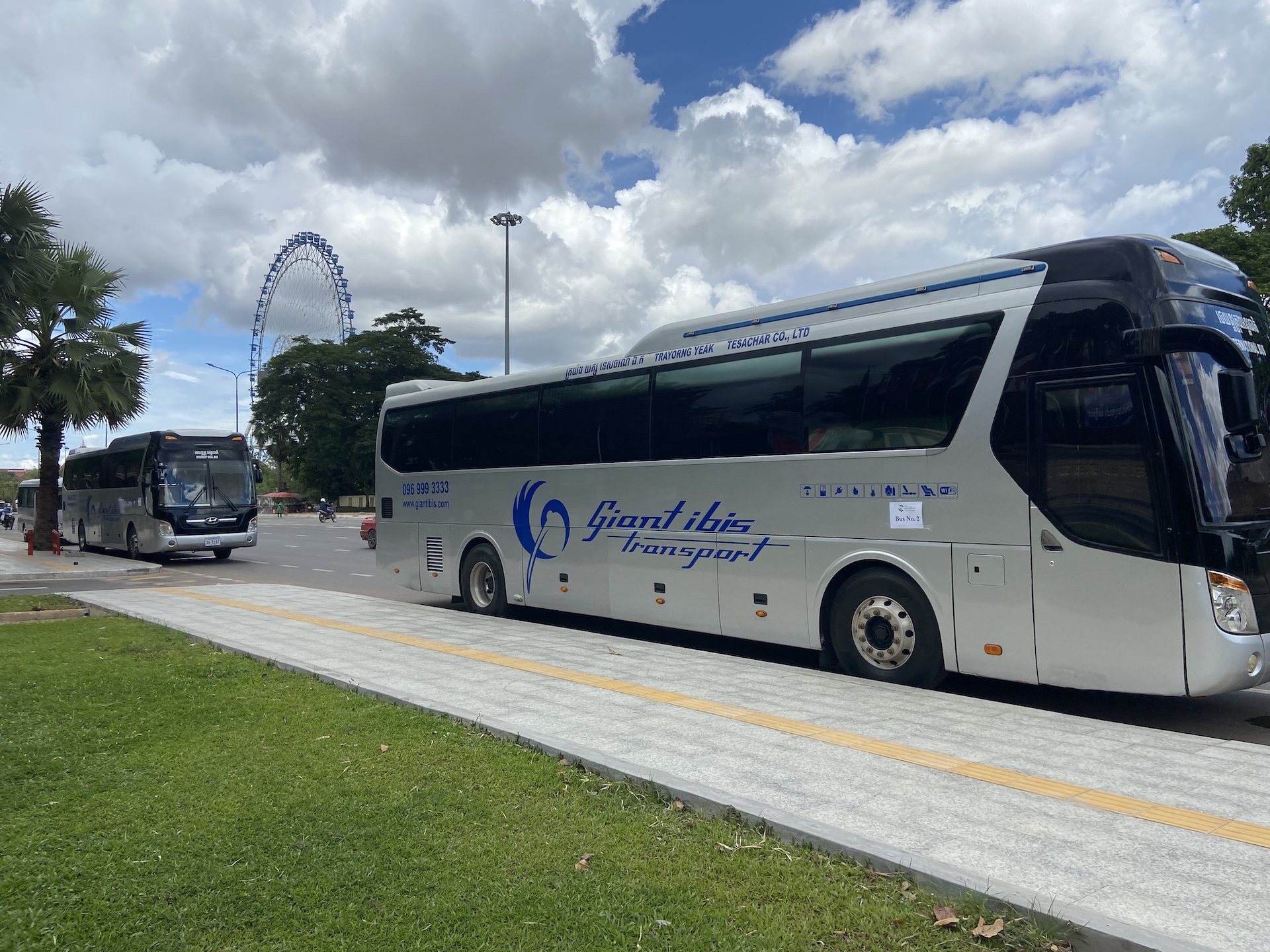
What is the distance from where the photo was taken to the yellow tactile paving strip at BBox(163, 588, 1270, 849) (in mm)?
4234

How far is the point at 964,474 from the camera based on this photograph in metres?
7.14

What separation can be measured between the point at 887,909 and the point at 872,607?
14.7ft

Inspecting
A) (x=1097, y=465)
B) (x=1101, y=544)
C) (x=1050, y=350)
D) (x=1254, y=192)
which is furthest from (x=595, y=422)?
(x=1254, y=192)

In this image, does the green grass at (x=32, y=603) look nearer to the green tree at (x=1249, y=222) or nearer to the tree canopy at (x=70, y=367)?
the tree canopy at (x=70, y=367)

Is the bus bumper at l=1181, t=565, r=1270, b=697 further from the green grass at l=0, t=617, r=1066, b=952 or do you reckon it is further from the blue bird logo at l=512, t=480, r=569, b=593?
the blue bird logo at l=512, t=480, r=569, b=593

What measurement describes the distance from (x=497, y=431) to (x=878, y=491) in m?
5.94

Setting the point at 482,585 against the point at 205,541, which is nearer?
the point at 482,585

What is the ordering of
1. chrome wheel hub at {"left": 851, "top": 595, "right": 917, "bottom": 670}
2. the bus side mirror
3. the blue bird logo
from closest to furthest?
the bus side mirror
chrome wheel hub at {"left": 851, "top": 595, "right": 917, "bottom": 670}
the blue bird logo

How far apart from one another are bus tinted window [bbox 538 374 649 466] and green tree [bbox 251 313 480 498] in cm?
5366

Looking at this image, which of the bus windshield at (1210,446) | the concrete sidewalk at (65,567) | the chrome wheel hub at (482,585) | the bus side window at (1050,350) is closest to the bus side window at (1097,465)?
the bus side window at (1050,350)

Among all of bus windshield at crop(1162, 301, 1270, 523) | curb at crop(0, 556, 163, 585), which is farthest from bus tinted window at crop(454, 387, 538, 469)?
curb at crop(0, 556, 163, 585)

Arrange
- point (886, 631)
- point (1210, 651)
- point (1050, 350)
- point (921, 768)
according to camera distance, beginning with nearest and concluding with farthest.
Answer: point (921, 768)
point (1210, 651)
point (1050, 350)
point (886, 631)

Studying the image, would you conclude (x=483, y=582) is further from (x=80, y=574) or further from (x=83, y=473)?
(x=83, y=473)

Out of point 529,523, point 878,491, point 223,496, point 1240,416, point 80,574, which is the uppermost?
point 1240,416
